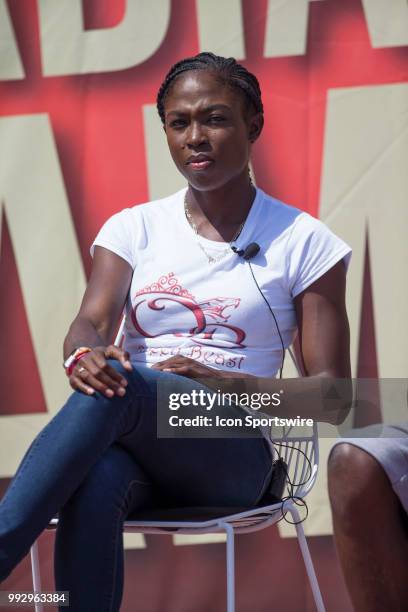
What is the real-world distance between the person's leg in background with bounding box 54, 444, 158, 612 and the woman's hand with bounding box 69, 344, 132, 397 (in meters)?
0.15

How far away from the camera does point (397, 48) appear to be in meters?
3.12

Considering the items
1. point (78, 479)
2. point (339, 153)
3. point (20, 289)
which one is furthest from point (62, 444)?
point (339, 153)

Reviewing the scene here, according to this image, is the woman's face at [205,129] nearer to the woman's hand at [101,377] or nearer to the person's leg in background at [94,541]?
the woman's hand at [101,377]

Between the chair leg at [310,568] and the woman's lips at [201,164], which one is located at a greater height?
the woman's lips at [201,164]

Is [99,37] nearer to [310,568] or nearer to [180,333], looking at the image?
[180,333]

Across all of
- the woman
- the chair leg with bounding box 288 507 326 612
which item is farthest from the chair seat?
the chair leg with bounding box 288 507 326 612

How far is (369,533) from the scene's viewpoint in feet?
5.43

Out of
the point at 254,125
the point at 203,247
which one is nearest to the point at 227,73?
the point at 254,125

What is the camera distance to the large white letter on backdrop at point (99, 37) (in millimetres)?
3197

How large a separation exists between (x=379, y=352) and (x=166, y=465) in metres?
1.26

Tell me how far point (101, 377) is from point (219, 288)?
0.50 metres

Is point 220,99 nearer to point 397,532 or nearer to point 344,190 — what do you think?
point 344,190

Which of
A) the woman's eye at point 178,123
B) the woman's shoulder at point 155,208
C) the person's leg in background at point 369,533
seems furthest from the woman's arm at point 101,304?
the person's leg in background at point 369,533

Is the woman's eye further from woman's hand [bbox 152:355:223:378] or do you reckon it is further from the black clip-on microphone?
woman's hand [bbox 152:355:223:378]
